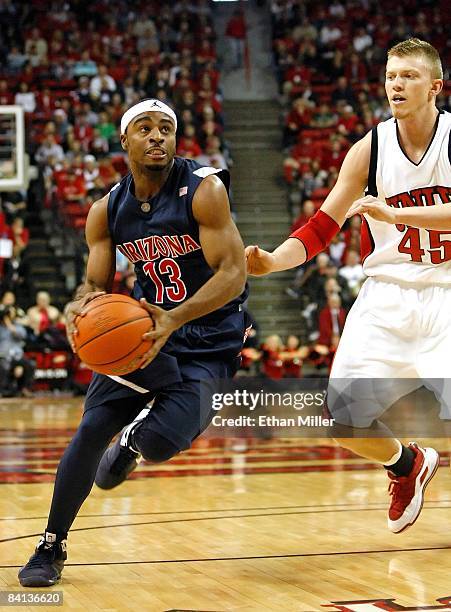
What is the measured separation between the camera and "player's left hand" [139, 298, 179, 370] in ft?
12.6

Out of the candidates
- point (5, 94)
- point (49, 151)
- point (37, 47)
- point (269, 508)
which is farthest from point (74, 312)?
point (37, 47)

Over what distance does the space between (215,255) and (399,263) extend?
0.91m

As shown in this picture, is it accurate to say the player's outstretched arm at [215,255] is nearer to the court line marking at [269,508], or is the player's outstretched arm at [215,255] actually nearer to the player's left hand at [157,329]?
the player's left hand at [157,329]

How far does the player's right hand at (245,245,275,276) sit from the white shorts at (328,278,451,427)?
465mm

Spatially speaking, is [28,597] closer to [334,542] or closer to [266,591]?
[266,591]

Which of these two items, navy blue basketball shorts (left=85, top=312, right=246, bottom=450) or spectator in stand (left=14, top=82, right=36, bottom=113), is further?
spectator in stand (left=14, top=82, right=36, bottom=113)

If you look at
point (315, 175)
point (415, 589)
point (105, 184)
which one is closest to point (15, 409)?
point (105, 184)

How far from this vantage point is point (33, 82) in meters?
17.1

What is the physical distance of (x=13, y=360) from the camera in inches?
522

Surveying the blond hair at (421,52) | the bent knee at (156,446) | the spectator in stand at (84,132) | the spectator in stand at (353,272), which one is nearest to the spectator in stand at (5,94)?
the spectator in stand at (84,132)

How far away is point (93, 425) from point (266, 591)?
89cm

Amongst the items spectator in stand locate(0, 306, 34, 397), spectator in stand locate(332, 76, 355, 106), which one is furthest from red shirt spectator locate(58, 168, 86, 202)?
spectator in stand locate(332, 76, 355, 106)

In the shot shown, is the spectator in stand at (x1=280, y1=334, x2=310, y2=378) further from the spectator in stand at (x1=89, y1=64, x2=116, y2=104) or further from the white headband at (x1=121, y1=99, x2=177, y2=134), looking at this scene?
the white headband at (x1=121, y1=99, x2=177, y2=134)

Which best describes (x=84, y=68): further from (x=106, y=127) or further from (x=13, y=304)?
(x=13, y=304)
